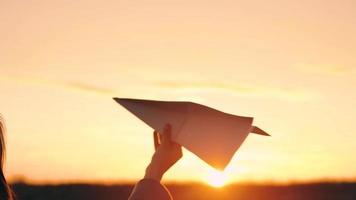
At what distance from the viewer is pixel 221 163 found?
8.92ft

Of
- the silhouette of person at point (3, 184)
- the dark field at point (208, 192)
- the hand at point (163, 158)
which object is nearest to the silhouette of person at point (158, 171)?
the hand at point (163, 158)

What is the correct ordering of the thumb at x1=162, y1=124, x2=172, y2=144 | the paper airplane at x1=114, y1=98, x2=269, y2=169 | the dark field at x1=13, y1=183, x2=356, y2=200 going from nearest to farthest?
the paper airplane at x1=114, y1=98, x2=269, y2=169 < the thumb at x1=162, y1=124, x2=172, y2=144 < the dark field at x1=13, y1=183, x2=356, y2=200

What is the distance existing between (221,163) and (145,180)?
0.44m

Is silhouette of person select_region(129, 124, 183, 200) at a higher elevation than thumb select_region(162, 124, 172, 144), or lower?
lower

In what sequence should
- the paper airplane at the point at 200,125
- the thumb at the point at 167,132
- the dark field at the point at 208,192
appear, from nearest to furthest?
the paper airplane at the point at 200,125 < the thumb at the point at 167,132 < the dark field at the point at 208,192

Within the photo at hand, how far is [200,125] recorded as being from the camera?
2.93 m

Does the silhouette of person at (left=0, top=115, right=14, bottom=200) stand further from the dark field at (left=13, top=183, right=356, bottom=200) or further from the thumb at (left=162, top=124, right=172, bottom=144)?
the dark field at (left=13, top=183, right=356, bottom=200)

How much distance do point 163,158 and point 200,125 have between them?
21cm

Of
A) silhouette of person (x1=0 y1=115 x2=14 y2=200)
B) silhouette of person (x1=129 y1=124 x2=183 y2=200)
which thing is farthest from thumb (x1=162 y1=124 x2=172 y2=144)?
silhouette of person (x1=0 y1=115 x2=14 y2=200)

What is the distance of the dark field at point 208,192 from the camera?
20672 millimetres

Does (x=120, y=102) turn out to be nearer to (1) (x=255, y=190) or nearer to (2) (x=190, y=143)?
(2) (x=190, y=143)

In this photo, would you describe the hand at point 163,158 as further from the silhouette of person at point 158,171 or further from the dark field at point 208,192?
the dark field at point 208,192

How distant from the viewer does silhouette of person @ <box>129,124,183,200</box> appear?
3.01m

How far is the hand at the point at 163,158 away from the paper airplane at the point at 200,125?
0.07 meters
